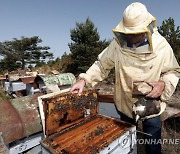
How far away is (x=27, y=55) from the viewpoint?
3131 cm

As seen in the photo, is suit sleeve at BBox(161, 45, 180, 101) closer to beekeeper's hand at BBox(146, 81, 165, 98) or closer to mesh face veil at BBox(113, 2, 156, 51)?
beekeeper's hand at BBox(146, 81, 165, 98)

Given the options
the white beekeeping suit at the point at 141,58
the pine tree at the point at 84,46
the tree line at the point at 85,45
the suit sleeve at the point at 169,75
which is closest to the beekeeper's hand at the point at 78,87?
the white beekeeping suit at the point at 141,58

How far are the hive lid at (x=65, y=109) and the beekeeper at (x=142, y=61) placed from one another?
16 centimetres

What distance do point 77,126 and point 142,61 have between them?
1141 mm

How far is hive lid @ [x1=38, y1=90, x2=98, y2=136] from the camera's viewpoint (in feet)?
7.26

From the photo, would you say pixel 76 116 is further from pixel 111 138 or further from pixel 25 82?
pixel 25 82

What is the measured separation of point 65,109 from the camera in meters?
2.38

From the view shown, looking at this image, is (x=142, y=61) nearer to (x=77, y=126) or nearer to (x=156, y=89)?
(x=156, y=89)

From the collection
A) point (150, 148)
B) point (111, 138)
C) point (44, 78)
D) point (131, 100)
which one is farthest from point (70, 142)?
point (44, 78)

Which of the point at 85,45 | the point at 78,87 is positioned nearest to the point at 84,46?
the point at 85,45

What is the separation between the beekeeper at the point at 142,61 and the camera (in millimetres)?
2072

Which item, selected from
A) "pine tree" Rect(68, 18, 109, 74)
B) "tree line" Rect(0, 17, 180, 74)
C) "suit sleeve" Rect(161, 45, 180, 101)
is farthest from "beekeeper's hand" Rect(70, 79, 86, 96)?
"pine tree" Rect(68, 18, 109, 74)

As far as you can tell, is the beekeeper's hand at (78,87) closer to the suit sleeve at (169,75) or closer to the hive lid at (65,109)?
the hive lid at (65,109)

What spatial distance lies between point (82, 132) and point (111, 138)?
0.39 m
